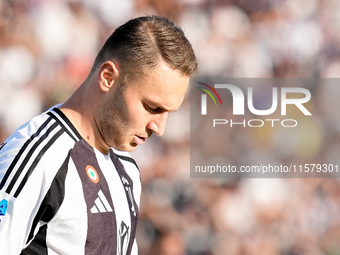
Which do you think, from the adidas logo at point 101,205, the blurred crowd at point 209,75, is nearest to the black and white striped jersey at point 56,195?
the adidas logo at point 101,205

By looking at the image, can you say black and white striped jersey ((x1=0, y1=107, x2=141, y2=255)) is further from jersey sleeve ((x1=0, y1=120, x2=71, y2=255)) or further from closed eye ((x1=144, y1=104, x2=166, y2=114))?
closed eye ((x1=144, y1=104, x2=166, y2=114))

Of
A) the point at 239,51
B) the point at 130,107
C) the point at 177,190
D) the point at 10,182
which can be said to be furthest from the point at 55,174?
the point at 239,51

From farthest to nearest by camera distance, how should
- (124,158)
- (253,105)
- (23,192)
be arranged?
(253,105) < (124,158) < (23,192)

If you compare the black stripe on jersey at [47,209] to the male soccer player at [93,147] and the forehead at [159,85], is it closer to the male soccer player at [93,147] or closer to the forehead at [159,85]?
the male soccer player at [93,147]

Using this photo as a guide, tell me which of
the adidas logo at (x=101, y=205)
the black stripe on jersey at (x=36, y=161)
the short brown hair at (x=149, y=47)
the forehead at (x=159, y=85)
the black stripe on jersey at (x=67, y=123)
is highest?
the short brown hair at (x=149, y=47)

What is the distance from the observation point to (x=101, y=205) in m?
1.13

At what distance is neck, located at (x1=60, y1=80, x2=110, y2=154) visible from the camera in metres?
1.15

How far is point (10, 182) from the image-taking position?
966 mm

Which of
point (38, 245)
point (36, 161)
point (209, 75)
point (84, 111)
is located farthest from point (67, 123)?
point (209, 75)

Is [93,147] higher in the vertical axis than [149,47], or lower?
lower

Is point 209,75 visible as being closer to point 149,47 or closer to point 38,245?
point 149,47

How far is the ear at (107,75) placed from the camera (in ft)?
3.76

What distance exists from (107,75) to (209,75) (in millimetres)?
1350

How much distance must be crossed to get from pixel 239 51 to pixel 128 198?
1346 mm
